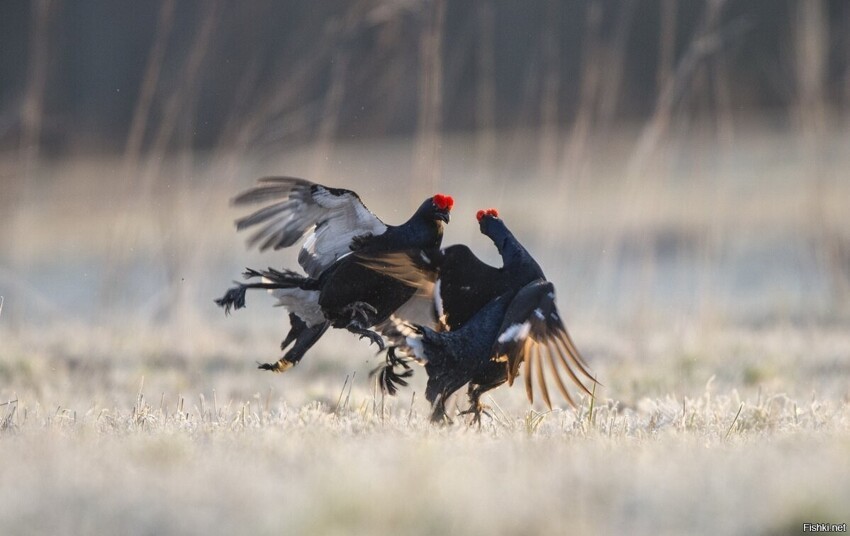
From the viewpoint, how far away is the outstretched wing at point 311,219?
4730 mm

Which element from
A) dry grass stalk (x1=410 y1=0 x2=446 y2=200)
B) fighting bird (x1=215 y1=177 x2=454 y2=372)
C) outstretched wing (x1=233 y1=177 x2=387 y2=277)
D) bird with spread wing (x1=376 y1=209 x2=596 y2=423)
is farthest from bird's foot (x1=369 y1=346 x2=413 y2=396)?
dry grass stalk (x1=410 y1=0 x2=446 y2=200)

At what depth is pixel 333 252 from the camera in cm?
490

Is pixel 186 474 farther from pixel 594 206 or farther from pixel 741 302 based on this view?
pixel 594 206

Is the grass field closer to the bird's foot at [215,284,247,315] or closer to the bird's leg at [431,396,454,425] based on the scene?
the bird's leg at [431,396,454,425]

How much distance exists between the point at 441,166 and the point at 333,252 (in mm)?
6546

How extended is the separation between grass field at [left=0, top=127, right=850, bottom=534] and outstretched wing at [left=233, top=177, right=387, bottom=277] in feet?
2.00

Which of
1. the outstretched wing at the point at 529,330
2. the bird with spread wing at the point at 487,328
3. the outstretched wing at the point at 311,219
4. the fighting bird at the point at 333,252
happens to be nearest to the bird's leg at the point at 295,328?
the fighting bird at the point at 333,252

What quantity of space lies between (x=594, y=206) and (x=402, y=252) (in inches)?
382

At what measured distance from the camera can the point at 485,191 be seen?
1504cm

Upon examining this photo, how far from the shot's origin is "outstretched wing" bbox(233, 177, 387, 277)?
15.5 feet

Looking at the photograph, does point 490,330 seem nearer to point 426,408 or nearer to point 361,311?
point 361,311

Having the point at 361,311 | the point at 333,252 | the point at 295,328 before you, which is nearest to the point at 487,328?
the point at 361,311

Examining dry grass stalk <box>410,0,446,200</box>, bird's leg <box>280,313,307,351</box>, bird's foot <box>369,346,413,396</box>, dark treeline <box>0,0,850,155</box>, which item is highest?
dark treeline <box>0,0,850,155</box>

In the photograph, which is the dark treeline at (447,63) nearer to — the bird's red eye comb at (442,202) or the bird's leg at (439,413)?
the bird's red eye comb at (442,202)
